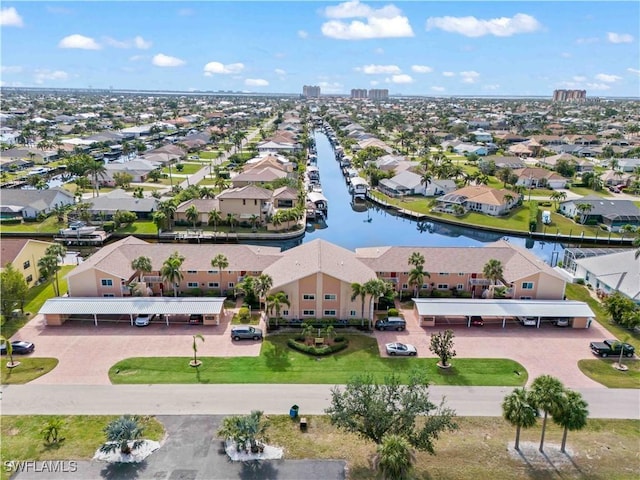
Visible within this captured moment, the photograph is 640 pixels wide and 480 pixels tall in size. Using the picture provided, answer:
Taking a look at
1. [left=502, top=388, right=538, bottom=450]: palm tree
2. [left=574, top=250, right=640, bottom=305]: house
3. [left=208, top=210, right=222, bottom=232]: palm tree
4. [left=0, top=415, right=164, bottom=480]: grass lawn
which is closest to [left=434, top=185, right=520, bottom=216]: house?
[left=574, top=250, right=640, bottom=305]: house

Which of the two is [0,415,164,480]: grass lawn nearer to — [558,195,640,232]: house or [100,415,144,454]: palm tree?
[100,415,144,454]: palm tree

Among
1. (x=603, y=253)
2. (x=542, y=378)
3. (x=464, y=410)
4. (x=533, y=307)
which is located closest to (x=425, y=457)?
(x=464, y=410)

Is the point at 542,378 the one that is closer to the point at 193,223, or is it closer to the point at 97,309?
the point at 97,309

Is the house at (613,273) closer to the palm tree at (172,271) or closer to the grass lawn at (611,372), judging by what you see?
the grass lawn at (611,372)

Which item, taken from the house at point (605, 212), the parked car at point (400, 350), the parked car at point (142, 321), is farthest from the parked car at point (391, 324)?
the house at point (605, 212)

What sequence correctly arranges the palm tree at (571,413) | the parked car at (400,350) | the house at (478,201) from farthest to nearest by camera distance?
the house at (478,201) < the parked car at (400,350) < the palm tree at (571,413)
